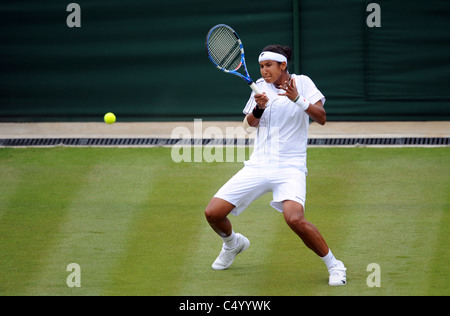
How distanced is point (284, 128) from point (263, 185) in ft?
1.40

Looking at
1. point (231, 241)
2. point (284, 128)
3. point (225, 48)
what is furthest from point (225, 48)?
point (231, 241)

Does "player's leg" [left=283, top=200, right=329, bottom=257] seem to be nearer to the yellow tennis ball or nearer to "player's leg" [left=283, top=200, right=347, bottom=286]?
"player's leg" [left=283, top=200, right=347, bottom=286]

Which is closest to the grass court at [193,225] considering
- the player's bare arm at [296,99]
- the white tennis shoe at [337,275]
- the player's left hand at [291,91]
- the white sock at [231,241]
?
the white tennis shoe at [337,275]

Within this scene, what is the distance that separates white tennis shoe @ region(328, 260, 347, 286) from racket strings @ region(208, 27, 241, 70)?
1685mm

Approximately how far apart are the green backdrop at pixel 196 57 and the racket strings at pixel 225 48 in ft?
14.6

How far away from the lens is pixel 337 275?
18.7 feet

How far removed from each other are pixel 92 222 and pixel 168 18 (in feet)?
14.3

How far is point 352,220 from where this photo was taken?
733cm

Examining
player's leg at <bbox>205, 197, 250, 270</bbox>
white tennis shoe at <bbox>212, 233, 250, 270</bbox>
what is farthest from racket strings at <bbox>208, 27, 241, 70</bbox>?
white tennis shoe at <bbox>212, 233, 250, 270</bbox>

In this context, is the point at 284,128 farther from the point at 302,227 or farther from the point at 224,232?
the point at 224,232

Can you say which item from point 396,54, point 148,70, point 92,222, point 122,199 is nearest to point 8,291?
point 92,222

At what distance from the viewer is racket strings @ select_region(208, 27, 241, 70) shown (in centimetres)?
637
